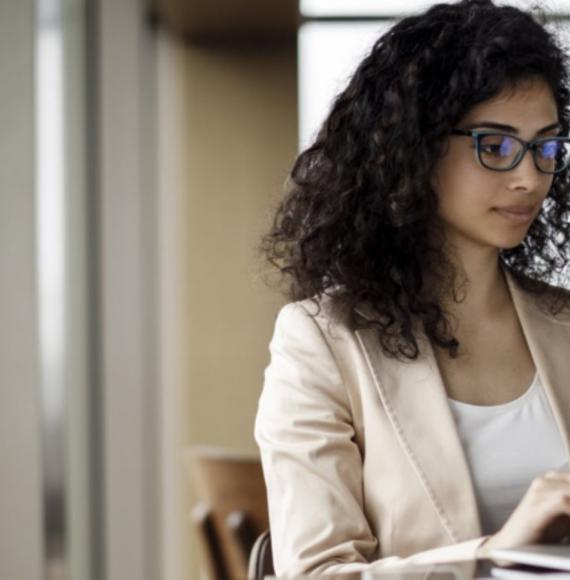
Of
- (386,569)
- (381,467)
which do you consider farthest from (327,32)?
(386,569)

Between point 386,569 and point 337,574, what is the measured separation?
0.07m

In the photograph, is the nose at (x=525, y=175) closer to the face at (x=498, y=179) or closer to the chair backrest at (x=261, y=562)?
the face at (x=498, y=179)

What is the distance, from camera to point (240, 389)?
16.0 ft

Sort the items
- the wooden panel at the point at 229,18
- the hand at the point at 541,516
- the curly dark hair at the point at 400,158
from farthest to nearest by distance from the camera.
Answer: the wooden panel at the point at 229,18
the curly dark hair at the point at 400,158
the hand at the point at 541,516

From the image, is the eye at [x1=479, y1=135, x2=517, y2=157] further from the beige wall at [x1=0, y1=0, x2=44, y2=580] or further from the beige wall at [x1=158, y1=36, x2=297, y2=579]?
the beige wall at [x1=158, y1=36, x2=297, y2=579]

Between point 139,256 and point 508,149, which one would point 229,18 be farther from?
point 508,149

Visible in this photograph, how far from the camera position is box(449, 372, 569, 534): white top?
193 cm

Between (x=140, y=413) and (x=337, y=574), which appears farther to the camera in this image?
(x=140, y=413)

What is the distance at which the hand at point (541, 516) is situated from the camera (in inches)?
65.5

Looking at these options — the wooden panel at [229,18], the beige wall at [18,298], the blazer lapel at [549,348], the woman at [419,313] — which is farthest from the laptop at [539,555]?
the wooden panel at [229,18]

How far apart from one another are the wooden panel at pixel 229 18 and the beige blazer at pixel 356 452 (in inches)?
101

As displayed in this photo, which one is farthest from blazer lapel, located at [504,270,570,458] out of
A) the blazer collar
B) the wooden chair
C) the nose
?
the wooden chair

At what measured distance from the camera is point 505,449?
1954mm

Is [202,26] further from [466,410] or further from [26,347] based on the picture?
[466,410]
